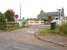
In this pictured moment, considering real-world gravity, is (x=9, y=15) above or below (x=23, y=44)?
above

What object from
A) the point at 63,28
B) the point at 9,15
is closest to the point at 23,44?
the point at 63,28

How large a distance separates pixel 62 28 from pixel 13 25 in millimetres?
10764

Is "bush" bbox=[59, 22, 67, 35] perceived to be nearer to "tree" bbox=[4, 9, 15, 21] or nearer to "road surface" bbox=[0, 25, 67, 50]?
"road surface" bbox=[0, 25, 67, 50]

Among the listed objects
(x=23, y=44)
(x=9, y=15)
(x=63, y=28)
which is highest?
(x=9, y=15)

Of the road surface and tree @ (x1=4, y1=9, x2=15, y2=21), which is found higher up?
tree @ (x1=4, y1=9, x2=15, y2=21)

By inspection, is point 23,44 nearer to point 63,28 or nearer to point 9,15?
point 63,28

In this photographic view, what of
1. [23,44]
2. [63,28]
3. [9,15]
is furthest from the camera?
[9,15]

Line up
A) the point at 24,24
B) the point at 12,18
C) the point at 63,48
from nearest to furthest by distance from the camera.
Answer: the point at 63,48 < the point at 12,18 < the point at 24,24

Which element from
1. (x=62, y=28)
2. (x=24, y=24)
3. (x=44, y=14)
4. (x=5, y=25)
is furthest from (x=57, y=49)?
(x=44, y=14)

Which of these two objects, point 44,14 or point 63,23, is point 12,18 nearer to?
point 63,23

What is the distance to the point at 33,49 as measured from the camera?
12.7 m

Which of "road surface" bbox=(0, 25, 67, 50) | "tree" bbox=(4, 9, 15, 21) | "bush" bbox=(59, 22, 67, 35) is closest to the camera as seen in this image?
"road surface" bbox=(0, 25, 67, 50)

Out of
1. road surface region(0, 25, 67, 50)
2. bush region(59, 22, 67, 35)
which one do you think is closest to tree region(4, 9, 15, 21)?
bush region(59, 22, 67, 35)

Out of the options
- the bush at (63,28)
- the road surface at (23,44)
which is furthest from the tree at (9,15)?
the road surface at (23,44)
